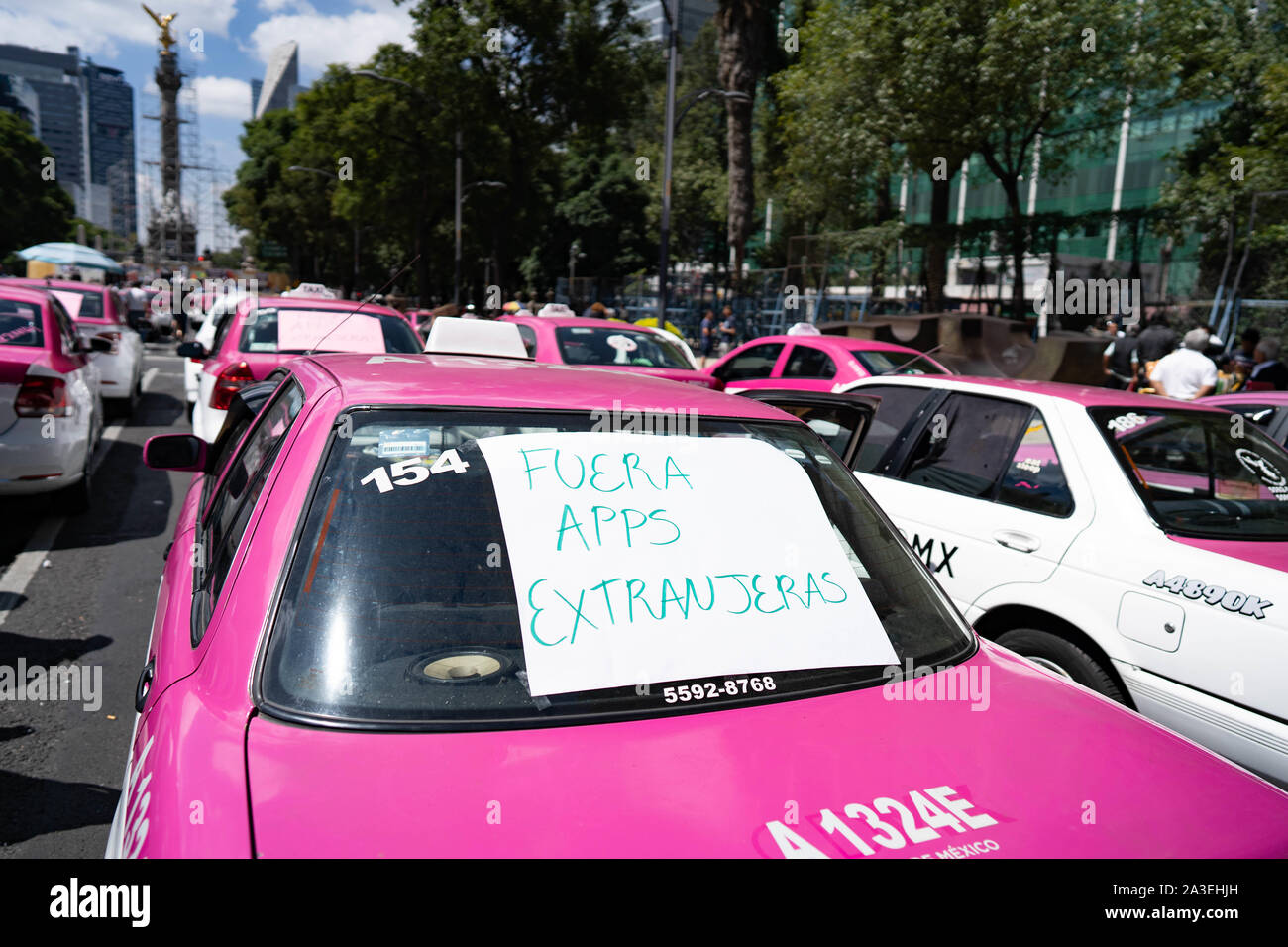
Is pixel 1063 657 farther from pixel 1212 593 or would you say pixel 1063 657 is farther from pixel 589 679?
pixel 589 679

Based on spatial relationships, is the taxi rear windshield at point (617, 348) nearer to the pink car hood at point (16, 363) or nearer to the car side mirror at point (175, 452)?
the pink car hood at point (16, 363)

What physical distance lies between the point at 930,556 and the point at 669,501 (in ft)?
8.78

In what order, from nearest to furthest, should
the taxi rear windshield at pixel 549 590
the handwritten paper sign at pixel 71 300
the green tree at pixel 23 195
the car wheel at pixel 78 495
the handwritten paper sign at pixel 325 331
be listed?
the taxi rear windshield at pixel 549 590, the car wheel at pixel 78 495, the handwritten paper sign at pixel 325 331, the handwritten paper sign at pixel 71 300, the green tree at pixel 23 195

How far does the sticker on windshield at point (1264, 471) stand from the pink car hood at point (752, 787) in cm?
261

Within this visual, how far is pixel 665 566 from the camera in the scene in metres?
1.99

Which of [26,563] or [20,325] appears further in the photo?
[20,325]

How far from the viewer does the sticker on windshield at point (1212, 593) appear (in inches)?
123

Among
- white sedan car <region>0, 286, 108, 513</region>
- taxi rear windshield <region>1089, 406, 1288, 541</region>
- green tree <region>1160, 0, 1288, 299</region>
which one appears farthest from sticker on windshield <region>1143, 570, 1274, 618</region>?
green tree <region>1160, 0, 1288, 299</region>

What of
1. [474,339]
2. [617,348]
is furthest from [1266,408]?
[617,348]

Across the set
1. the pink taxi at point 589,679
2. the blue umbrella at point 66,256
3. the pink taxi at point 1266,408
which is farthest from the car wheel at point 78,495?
the blue umbrella at point 66,256

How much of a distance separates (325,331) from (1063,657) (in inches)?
254

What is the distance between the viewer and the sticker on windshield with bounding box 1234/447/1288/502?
13.4 feet
